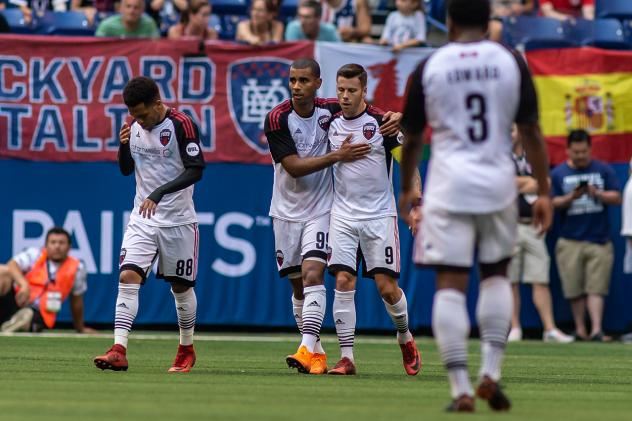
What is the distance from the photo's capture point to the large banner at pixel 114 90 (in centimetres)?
1730

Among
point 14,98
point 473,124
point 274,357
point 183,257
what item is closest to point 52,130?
point 14,98

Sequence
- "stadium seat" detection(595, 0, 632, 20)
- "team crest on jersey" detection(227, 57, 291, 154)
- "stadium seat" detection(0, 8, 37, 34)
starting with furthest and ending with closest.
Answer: "stadium seat" detection(595, 0, 632, 20) < "stadium seat" detection(0, 8, 37, 34) < "team crest on jersey" detection(227, 57, 291, 154)

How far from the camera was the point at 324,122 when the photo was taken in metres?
11.3

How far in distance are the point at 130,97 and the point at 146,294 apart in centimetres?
722

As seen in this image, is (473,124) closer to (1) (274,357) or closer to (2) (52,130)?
(1) (274,357)

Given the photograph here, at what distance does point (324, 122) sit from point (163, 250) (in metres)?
1.60

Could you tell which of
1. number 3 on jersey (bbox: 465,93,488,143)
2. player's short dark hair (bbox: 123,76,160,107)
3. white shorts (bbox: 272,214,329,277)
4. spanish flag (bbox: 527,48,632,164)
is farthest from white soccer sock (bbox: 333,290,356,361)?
spanish flag (bbox: 527,48,632,164)

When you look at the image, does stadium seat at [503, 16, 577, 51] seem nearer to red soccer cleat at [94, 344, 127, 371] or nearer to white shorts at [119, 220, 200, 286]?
white shorts at [119, 220, 200, 286]

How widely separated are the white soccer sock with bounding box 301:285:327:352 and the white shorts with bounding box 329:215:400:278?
0.24 metres

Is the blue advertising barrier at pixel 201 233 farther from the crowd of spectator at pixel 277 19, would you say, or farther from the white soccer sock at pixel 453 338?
the white soccer sock at pixel 453 338

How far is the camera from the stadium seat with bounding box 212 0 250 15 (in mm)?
19656

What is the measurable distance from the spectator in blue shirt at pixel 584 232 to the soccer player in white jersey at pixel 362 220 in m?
6.97

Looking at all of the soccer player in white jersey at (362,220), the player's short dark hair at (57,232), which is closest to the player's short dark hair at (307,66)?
the soccer player in white jersey at (362,220)

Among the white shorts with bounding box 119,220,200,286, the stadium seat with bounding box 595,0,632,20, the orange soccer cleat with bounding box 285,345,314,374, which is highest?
the stadium seat with bounding box 595,0,632,20
